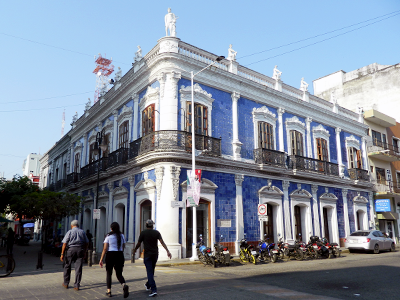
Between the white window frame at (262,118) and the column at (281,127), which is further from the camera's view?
the column at (281,127)

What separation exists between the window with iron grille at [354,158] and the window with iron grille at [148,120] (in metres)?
16.3

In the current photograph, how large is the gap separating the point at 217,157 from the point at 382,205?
56.3 feet

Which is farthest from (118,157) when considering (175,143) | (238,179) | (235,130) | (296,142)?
(296,142)

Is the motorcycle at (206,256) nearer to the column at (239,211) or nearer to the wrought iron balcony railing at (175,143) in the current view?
the column at (239,211)

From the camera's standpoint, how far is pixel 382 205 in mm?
26656

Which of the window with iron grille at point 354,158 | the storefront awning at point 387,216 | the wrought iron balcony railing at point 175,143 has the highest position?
the window with iron grille at point 354,158

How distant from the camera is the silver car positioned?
62.1 feet

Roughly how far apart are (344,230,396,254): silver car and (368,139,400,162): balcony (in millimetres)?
9473

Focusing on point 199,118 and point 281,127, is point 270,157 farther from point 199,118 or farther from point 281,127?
point 199,118

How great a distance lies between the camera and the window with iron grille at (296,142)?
2144 centimetres

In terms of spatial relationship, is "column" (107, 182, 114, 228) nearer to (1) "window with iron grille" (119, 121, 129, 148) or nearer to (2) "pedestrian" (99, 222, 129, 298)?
(1) "window with iron grille" (119, 121, 129, 148)

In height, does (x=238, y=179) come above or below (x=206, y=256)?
above

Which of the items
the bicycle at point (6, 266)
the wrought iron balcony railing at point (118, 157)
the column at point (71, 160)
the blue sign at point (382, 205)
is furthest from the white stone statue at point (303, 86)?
the bicycle at point (6, 266)

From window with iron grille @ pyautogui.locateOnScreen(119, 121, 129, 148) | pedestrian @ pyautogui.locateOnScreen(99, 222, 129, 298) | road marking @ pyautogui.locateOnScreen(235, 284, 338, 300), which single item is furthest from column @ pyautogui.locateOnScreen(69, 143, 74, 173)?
road marking @ pyautogui.locateOnScreen(235, 284, 338, 300)
